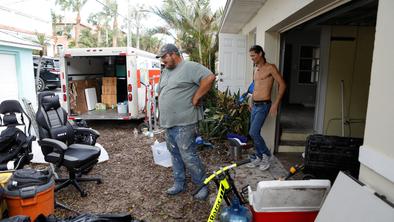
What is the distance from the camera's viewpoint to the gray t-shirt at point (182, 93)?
319cm

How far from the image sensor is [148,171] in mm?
4316

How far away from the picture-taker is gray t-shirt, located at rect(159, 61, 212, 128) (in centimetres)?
319

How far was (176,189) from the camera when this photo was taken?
3.50 m

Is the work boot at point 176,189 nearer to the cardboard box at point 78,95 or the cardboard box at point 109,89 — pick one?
the cardboard box at point 78,95

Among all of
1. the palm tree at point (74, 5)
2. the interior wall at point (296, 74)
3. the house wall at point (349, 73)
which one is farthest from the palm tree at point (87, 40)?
the house wall at point (349, 73)

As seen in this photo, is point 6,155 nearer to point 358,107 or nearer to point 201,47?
point 358,107

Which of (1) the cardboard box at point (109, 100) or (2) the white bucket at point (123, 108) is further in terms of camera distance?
(1) the cardboard box at point (109, 100)

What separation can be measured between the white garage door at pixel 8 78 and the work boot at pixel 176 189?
524 centimetres

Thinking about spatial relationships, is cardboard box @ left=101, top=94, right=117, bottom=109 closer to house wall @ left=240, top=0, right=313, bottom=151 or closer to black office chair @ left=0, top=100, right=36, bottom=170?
black office chair @ left=0, top=100, right=36, bottom=170

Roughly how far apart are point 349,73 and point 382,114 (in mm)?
3477

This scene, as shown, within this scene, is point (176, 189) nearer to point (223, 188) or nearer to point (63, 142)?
point (223, 188)

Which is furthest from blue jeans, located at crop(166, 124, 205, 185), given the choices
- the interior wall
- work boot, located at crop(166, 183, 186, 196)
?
the interior wall

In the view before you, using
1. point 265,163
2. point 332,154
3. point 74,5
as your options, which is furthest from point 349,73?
point 74,5

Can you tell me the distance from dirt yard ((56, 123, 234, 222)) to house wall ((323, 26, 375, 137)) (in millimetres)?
2041
